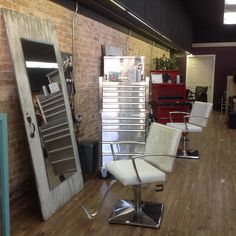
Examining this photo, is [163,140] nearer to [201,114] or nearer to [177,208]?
[177,208]

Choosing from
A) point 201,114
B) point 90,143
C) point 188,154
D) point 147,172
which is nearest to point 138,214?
point 147,172

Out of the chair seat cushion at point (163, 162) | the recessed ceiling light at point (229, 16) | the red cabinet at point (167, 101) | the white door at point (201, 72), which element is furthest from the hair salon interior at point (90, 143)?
the white door at point (201, 72)

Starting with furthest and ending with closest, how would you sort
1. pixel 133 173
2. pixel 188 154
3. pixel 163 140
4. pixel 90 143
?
pixel 188 154
pixel 90 143
pixel 163 140
pixel 133 173

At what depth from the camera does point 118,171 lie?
294 centimetres

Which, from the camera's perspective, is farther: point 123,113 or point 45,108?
point 123,113

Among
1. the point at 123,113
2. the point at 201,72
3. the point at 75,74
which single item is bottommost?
the point at 123,113

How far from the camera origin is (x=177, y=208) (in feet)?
10.9

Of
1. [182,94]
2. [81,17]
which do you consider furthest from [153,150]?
[182,94]

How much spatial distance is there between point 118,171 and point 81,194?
3.13 feet

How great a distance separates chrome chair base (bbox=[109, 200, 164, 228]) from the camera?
9.78 ft

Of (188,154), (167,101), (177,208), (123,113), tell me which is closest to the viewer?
(177,208)

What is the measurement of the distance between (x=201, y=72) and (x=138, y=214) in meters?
10.4

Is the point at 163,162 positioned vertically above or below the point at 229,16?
below

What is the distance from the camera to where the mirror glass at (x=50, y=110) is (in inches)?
125
